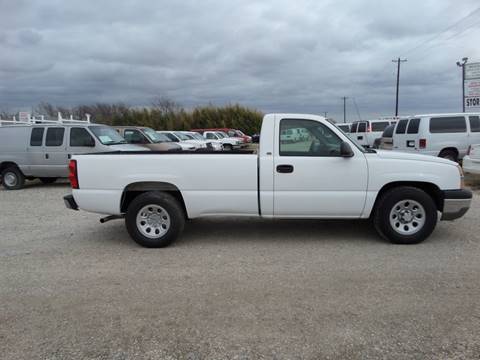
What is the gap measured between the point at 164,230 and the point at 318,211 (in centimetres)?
218

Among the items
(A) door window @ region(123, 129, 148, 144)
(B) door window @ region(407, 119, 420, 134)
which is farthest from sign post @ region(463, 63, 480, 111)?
(A) door window @ region(123, 129, 148, 144)

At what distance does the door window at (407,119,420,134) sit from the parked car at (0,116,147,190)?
8.80 meters

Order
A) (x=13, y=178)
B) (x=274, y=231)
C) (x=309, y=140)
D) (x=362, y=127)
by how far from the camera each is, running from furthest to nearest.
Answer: (x=362, y=127) → (x=13, y=178) → (x=274, y=231) → (x=309, y=140)

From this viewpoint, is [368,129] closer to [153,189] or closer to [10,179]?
[10,179]

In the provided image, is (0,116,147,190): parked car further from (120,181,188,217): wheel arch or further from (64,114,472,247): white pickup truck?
(64,114,472,247): white pickup truck

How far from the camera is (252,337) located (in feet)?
11.0

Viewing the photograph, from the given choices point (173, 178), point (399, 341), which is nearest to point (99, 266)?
point (173, 178)

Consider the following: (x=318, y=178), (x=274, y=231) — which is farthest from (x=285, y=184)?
A: (x=274, y=231)

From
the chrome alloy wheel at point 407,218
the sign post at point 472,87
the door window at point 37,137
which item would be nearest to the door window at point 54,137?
the door window at point 37,137

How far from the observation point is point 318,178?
Result: 5.64m

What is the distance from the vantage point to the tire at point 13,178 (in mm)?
12195

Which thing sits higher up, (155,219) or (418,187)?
(418,187)

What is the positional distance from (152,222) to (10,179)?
8508 mm

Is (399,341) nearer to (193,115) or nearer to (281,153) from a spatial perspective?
(281,153)
